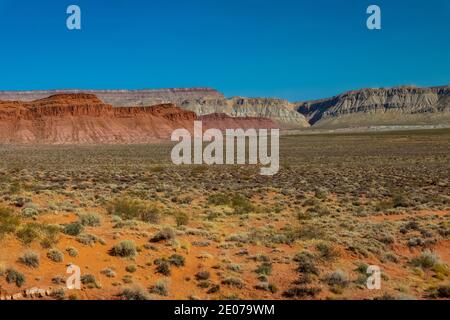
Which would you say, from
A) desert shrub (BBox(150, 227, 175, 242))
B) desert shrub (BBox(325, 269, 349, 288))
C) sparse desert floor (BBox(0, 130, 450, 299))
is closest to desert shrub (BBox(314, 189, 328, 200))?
sparse desert floor (BBox(0, 130, 450, 299))

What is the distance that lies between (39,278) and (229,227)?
Result: 25.7 ft

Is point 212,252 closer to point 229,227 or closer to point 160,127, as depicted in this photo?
point 229,227

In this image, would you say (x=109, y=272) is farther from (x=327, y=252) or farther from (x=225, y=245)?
(x=327, y=252)

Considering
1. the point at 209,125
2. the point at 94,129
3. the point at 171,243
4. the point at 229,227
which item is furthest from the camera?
the point at 209,125

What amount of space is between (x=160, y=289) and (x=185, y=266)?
5.79 ft

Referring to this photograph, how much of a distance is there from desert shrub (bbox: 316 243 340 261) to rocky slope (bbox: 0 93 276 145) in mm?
111456

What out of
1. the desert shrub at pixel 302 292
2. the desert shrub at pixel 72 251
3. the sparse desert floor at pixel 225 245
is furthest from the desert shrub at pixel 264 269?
the desert shrub at pixel 72 251

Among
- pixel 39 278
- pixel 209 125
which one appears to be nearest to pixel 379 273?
pixel 39 278

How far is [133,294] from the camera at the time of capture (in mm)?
8695

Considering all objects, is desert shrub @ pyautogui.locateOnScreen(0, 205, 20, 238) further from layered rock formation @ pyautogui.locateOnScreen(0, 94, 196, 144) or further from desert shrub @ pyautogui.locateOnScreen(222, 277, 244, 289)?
layered rock formation @ pyautogui.locateOnScreen(0, 94, 196, 144)

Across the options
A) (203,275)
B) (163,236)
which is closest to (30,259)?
(203,275)

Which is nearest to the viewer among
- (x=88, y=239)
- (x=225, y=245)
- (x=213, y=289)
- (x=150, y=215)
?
(x=213, y=289)

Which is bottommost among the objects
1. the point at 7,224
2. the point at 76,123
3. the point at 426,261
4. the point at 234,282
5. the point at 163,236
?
the point at 426,261

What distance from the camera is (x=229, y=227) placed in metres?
15.9
